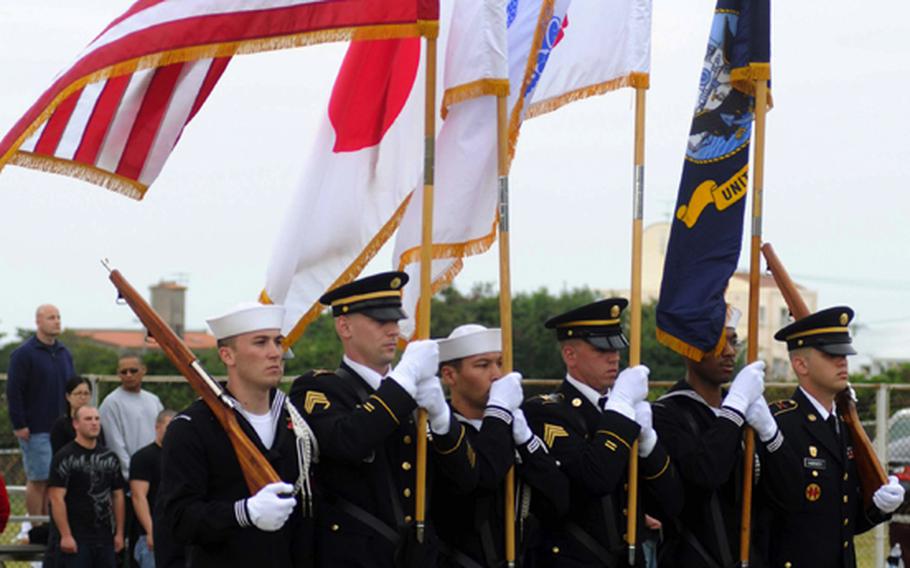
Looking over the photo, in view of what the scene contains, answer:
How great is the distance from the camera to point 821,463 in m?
8.04

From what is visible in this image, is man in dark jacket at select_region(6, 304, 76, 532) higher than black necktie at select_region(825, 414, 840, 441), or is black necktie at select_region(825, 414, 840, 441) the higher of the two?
black necktie at select_region(825, 414, 840, 441)

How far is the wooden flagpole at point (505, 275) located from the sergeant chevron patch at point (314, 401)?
94cm

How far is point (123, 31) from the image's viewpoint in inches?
278

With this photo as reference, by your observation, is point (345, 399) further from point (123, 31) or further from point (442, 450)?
point (123, 31)

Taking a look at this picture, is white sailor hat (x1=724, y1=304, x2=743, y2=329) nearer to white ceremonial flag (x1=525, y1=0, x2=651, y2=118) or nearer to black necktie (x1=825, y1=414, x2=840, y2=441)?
black necktie (x1=825, y1=414, x2=840, y2=441)

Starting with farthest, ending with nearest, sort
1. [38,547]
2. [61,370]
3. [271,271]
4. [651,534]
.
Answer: [61,370]
[38,547]
[651,534]
[271,271]

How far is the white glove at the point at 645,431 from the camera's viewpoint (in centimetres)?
763

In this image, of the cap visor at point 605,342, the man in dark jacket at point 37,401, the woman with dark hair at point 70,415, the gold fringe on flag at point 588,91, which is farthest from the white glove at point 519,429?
the man in dark jacket at point 37,401

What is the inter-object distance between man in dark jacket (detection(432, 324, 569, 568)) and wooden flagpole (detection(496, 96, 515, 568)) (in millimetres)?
66

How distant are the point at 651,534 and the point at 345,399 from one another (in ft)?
13.8

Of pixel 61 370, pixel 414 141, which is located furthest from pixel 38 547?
pixel 414 141

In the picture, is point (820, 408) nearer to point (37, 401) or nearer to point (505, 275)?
point (505, 275)

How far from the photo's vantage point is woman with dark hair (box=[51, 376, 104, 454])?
12.1 m

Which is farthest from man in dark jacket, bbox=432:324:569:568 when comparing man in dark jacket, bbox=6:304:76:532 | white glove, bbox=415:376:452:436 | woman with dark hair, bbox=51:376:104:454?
man in dark jacket, bbox=6:304:76:532
